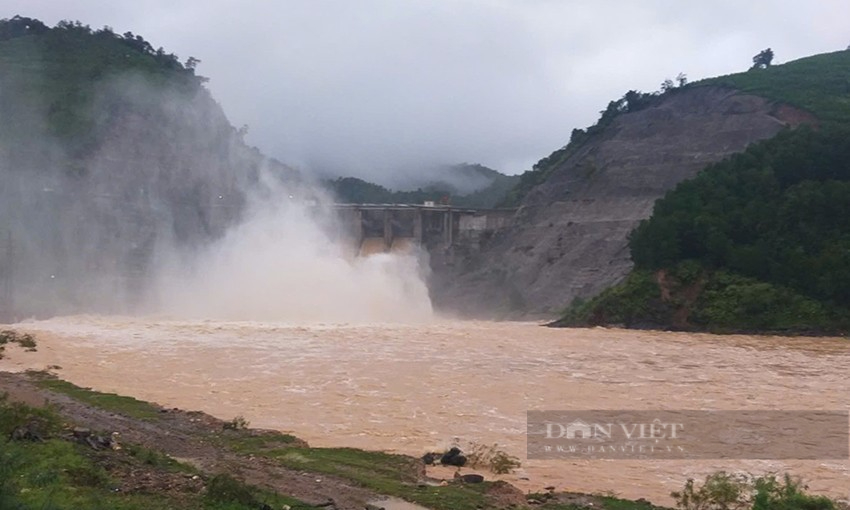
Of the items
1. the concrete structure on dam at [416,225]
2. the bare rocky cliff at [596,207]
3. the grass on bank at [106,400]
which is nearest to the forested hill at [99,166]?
the concrete structure on dam at [416,225]

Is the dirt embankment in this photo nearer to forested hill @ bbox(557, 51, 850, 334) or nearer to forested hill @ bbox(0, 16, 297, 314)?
forested hill @ bbox(557, 51, 850, 334)

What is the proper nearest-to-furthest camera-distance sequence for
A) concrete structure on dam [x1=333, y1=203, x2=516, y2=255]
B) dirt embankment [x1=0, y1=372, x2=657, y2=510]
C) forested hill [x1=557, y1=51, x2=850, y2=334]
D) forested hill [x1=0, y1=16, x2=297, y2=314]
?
dirt embankment [x1=0, y1=372, x2=657, y2=510] < forested hill [x1=557, y1=51, x2=850, y2=334] < forested hill [x1=0, y1=16, x2=297, y2=314] < concrete structure on dam [x1=333, y1=203, x2=516, y2=255]

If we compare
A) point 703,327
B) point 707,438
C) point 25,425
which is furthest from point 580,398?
point 703,327

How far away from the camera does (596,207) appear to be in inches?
2862

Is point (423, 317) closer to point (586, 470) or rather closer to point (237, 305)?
point (237, 305)

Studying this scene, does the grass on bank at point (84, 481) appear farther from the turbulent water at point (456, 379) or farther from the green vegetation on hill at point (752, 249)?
the green vegetation on hill at point (752, 249)

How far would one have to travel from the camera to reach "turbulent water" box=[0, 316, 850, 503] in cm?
1641

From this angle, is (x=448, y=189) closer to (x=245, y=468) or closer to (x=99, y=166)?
(x=99, y=166)

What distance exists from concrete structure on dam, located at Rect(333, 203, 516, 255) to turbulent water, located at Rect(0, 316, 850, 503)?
32952 millimetres

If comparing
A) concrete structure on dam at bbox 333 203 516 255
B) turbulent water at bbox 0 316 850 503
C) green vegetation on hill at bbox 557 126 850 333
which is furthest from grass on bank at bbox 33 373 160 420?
concrete structure on dam at bbox 333 203 516 255

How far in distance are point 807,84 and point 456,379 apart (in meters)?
68.0

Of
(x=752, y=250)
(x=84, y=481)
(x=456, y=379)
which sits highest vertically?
(x=752, y=250)

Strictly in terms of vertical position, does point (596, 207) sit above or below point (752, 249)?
above

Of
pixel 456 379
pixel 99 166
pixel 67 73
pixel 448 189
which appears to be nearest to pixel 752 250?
pixel 456 379
